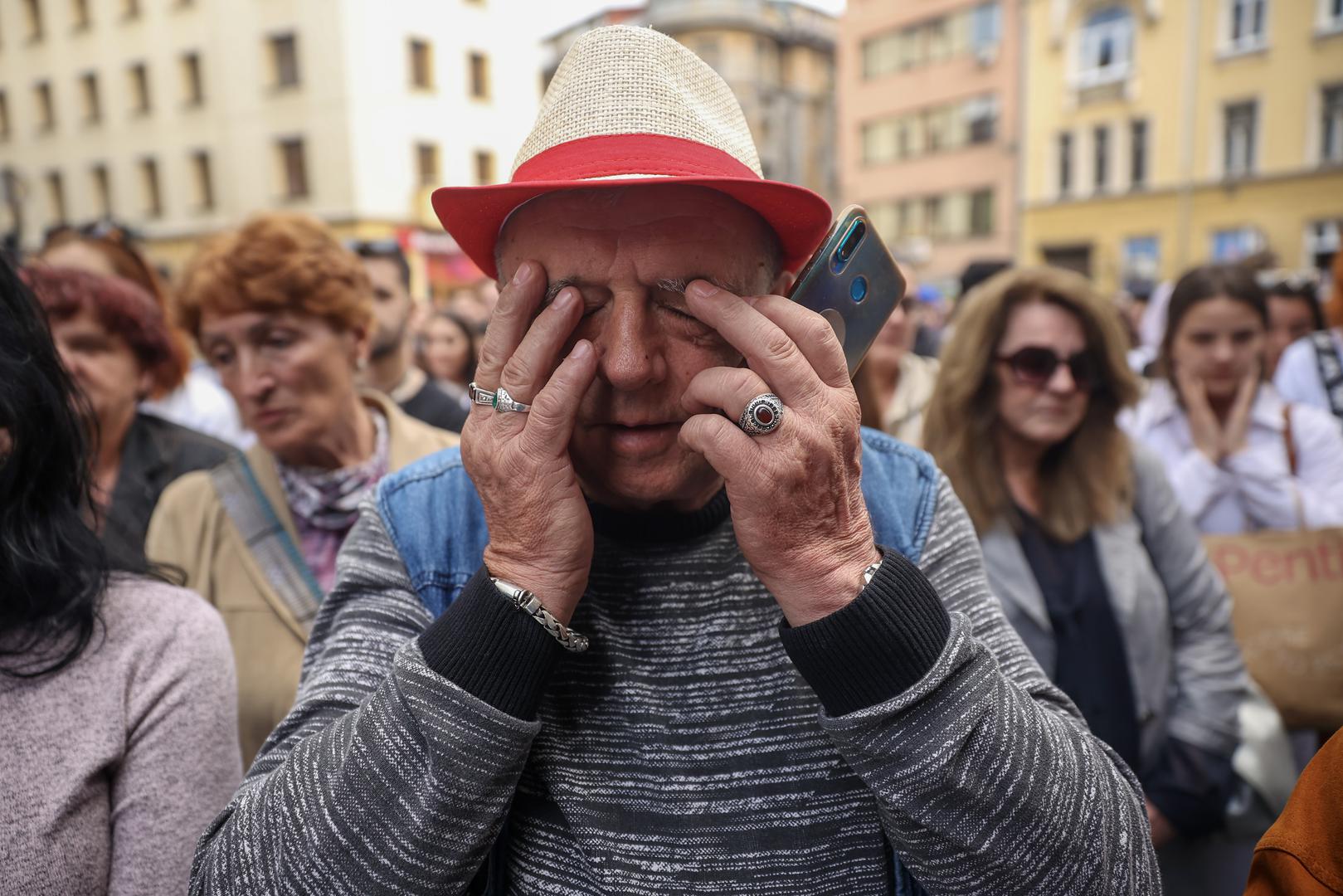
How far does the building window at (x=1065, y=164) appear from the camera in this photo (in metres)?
26.7

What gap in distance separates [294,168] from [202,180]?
3.51 metres

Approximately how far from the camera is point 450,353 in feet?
21.2

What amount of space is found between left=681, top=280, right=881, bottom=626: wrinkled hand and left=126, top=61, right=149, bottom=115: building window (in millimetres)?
30410

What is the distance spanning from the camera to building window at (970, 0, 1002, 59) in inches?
1107

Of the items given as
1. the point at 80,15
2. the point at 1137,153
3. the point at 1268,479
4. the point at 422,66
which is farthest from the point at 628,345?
the point at 80,15

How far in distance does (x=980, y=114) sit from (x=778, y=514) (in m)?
31.3

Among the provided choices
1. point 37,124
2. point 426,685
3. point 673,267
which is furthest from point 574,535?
point 37,124

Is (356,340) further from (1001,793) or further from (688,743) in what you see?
(1001,793)

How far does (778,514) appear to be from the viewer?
1144mm

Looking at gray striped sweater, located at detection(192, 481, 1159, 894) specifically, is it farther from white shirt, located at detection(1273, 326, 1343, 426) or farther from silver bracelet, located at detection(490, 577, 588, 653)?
white shirt, located at detection(1273, 326, 1343, 426)

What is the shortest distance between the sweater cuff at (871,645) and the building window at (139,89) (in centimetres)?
3060

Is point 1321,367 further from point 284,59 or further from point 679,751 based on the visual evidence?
point 284,59

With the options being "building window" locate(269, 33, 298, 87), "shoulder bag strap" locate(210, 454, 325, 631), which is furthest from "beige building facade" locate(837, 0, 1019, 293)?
"shoulder bag strap" locate(210, 454, 325, 631)

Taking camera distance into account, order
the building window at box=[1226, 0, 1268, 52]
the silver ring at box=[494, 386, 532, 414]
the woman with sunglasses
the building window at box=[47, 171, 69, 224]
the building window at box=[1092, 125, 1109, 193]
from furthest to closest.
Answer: the building window at box=[47, 171, 69, 224]
the building window at box=[1092, 125, 1109, 193]
the building window at box=[1226, 0, 1268, 52]
the woman with sunglasses
the silver ring at box=[494, 386, 532, 414]
